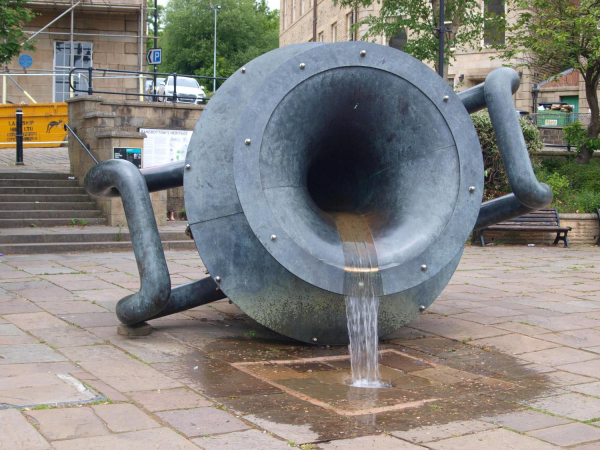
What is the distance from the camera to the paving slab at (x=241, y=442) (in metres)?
3.45

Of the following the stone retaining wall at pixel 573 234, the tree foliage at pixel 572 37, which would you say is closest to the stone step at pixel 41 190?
the stone retaining wall at pixel 573 234

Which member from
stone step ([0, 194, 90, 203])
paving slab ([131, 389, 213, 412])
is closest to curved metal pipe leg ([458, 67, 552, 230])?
paving slab ([131, 389, 213, 412])

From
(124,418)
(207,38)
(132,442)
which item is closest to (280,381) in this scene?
(124,418)

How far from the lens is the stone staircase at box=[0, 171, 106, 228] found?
41.0 ft

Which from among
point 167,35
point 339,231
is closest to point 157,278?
point 339,231

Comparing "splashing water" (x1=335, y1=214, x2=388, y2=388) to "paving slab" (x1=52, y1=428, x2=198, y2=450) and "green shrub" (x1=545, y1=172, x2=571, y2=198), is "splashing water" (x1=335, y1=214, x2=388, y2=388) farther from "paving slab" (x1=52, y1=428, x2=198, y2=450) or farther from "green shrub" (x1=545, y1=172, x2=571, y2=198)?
"green shrub" (x1=545, y1=172, x2=571, y2=198)

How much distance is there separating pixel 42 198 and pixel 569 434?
11.4 meters

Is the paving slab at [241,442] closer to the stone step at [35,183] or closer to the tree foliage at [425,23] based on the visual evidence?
the stone step at [35,183]

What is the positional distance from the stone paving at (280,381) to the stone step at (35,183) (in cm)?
662

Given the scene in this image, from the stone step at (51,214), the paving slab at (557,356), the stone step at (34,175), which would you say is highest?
the stone step at (34,175)

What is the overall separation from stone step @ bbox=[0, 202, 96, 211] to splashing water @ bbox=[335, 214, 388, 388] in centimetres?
894

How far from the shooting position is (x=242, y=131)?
15.4 ft

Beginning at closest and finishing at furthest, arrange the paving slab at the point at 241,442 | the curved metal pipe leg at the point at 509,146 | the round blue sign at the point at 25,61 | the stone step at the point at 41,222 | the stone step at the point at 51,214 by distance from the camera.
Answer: the paving slab at the point at 241,442, the curved metal pipe leg at the point at 509,146, the stone step at the point at 41,222, the stone step at the point at 51,214, the round blue sign at the point at 25,61

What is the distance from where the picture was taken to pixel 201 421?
3779 mm
